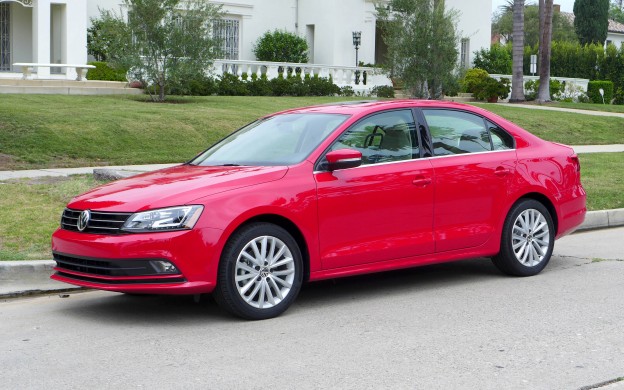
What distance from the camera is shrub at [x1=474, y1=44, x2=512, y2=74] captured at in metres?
42.9

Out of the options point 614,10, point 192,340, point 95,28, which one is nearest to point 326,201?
point 192,340

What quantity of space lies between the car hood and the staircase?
18300 millimetres

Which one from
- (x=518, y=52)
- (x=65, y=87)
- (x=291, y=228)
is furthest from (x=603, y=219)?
(x=518, y=52)

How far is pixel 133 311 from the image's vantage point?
7.83 m

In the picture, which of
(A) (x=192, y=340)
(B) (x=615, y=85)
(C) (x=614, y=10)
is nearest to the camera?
(A) (x=192, y=340)

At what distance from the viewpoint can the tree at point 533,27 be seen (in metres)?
77.3

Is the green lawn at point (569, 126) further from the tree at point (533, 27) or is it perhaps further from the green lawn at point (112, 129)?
the tree at point (533, 27)

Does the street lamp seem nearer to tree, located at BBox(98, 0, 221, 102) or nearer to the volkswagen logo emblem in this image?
tree, located at BBox(98, 0, 221, 102)

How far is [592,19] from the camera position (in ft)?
205

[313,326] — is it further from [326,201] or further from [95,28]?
[95,28]

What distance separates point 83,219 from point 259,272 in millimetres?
1384

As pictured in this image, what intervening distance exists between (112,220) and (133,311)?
0.97 m

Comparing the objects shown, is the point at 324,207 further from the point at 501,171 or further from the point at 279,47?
the point at 279,47

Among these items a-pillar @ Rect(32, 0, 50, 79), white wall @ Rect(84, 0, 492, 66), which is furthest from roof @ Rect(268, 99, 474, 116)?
white wall @ Rect(84, 0, 492, 66)
